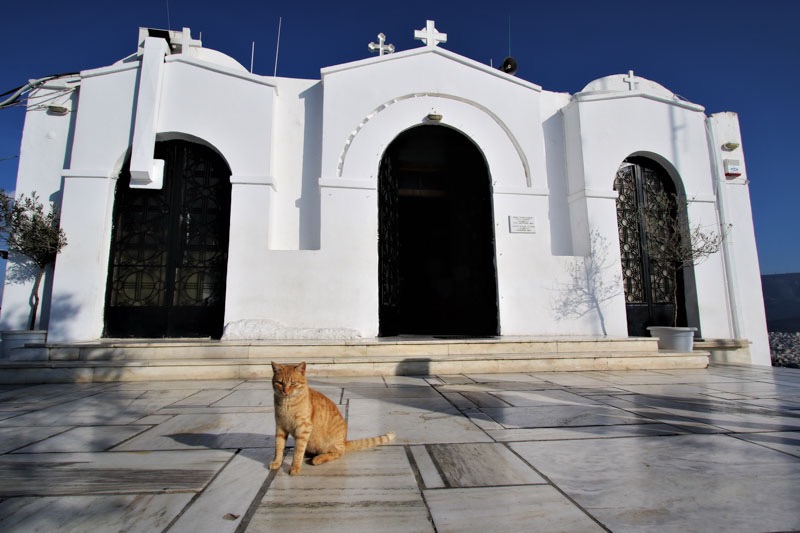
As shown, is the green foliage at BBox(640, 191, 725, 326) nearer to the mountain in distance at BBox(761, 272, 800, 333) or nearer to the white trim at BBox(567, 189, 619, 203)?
the white trim at BBox(567, 189, 619, 203)

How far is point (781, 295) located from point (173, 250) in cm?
4138

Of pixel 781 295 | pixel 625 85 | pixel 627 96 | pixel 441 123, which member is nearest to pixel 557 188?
pixel 627 96

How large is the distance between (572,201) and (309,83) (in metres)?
5.31

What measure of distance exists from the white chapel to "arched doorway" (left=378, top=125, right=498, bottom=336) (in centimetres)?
8

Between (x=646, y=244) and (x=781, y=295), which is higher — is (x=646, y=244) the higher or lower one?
the lower one

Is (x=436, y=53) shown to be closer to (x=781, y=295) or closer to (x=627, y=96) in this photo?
(x=627, y=96)

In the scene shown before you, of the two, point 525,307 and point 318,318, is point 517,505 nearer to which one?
point 318,318

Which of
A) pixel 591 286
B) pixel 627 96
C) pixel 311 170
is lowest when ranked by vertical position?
pixel 591 286

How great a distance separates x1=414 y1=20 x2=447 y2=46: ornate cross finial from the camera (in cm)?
769

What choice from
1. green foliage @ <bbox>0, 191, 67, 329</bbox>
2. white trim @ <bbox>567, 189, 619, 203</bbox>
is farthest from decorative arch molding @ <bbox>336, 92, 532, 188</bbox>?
green foliage @ <bbox>0, 191, 67, 329</bbox>

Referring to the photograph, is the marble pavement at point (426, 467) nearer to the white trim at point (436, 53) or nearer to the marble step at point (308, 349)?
the marble step at point (308, 349)

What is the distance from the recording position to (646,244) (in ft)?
25.3

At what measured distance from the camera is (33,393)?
404cm

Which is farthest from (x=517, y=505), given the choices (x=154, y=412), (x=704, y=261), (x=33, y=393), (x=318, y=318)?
(x=704, y=261)
